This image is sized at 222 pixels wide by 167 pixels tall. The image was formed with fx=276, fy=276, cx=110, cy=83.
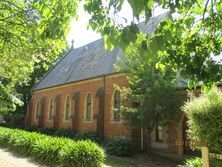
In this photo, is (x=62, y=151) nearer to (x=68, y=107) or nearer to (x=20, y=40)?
(x=20, y=40)

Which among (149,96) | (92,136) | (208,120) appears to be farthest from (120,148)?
(208,120)

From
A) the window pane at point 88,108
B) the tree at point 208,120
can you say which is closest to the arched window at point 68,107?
the window pane at point 88,108

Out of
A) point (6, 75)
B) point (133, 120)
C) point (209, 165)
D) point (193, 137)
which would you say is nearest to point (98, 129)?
point (133, 120)

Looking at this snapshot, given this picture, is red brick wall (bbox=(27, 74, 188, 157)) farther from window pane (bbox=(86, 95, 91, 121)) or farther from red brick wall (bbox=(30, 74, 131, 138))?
window pane (bbox=(86, 95, 91, 121))

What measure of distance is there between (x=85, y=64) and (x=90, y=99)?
17.5ft

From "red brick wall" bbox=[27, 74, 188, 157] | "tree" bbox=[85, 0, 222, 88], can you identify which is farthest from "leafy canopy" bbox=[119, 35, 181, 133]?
"tree" bbox=[85, 0, 222, 88]

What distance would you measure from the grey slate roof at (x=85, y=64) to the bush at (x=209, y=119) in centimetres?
1256

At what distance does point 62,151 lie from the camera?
505 inches

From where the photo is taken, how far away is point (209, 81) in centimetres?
540

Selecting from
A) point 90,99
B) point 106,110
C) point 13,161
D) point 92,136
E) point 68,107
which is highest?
point 90,99

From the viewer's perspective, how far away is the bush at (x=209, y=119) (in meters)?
10.4

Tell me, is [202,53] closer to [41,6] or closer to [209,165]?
[41,6]

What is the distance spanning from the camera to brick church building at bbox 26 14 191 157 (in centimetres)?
1948

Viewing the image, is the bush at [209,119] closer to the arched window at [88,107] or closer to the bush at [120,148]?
the bush at [120,148]
